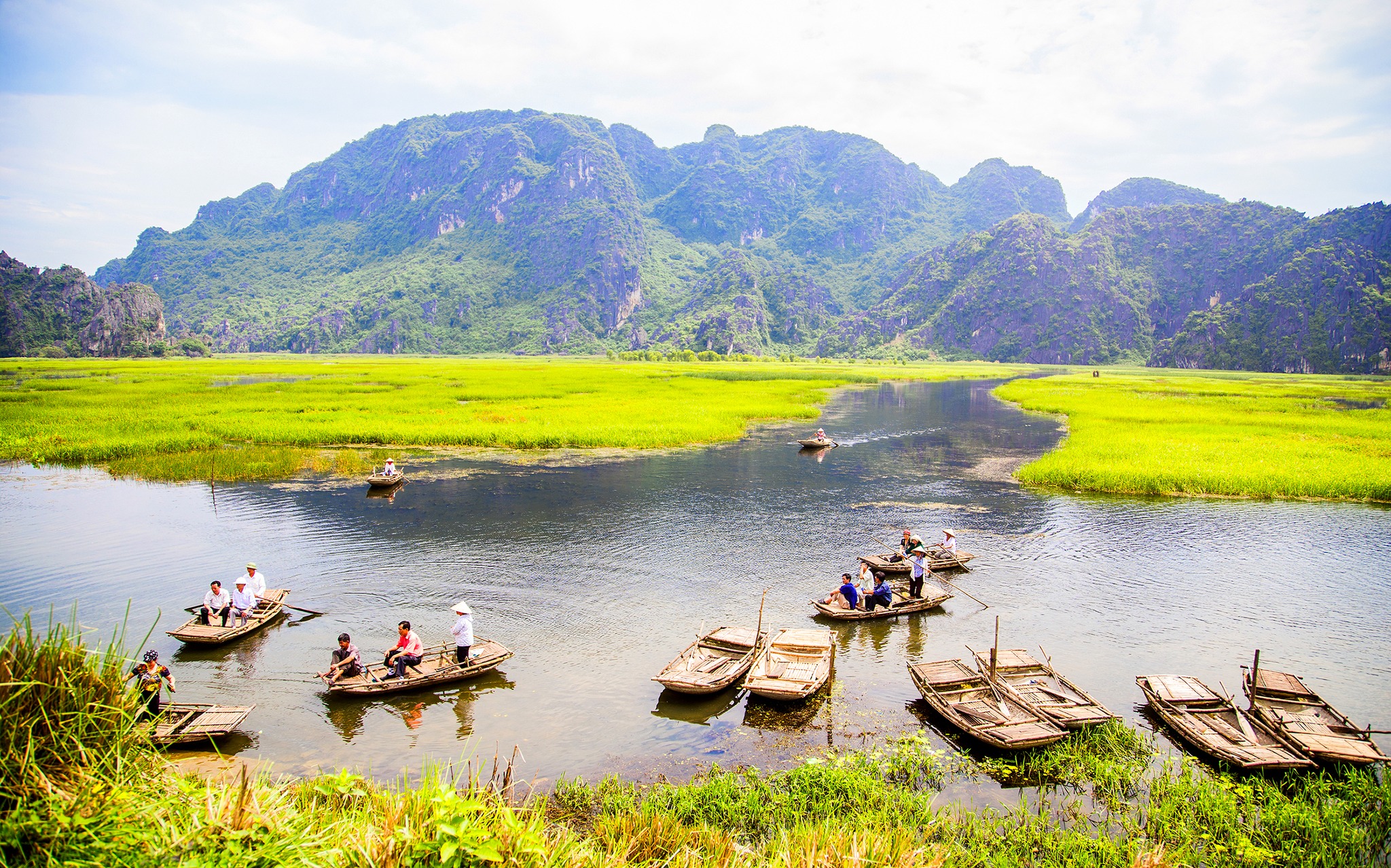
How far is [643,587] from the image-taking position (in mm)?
21016

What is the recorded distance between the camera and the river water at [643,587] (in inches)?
531

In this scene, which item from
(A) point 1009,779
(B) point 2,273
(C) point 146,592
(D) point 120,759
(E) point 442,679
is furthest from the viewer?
(B) point 2,273

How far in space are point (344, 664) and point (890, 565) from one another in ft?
49.8

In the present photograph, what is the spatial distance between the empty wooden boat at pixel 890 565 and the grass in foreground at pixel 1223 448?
57.1 feet

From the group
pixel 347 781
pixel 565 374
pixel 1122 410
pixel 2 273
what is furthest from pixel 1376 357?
pixel 2 273

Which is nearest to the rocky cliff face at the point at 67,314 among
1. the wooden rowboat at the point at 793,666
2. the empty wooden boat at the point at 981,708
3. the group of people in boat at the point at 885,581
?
the group of people in boat at the point at 885,581

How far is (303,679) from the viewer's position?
15141 millimetres

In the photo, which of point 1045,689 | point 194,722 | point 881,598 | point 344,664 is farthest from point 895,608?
point 194,722

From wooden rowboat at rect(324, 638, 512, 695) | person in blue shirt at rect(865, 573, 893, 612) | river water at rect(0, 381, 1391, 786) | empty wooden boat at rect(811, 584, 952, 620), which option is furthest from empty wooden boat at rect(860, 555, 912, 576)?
wooden rowboat at rect(324, 638, 512, 695)

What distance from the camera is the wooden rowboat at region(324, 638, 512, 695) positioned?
45.3 ft

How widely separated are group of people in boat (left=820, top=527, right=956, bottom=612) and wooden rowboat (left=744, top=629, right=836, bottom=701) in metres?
2.50

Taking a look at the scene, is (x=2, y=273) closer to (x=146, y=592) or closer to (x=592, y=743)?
(x=146, y=592)

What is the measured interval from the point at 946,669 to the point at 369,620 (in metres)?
14.5

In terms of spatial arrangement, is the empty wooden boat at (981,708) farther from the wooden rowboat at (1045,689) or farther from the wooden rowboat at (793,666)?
the wooden rowboat at (793,666)
